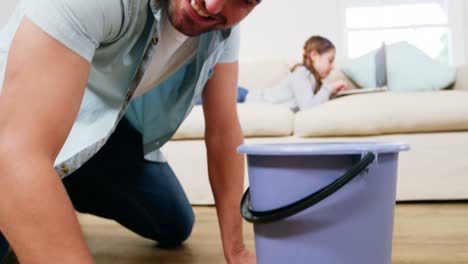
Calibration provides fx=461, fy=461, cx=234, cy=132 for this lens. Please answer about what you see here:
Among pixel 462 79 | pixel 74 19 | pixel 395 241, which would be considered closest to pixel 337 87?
pixel 462 79

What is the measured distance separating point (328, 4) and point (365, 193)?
2.91 meters

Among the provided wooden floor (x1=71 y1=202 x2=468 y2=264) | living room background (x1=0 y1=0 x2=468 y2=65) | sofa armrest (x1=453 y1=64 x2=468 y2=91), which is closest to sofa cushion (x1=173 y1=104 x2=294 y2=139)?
wooden floor (x1=71 y1=202 x2=468 y2=264)

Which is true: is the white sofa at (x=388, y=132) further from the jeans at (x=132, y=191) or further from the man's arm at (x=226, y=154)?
the man's arm at (x=226, y=154)

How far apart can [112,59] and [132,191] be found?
454 mm

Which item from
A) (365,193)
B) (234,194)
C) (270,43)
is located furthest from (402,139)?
(270,43)

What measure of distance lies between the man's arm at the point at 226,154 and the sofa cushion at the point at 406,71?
4.85ft

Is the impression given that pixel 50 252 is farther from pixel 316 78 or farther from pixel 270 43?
pixel 270 43

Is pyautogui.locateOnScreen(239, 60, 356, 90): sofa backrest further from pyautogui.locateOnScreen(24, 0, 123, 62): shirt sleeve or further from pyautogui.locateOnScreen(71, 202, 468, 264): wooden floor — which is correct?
pyautogui.locateOnScreen(24, 0, 123, 62): shirt sleeve

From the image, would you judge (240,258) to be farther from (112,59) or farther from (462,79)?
(462,79)

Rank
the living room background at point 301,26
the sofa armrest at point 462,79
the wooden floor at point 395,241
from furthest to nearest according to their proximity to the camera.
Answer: the living room background at point 301,26 → the sofa armrest at point 462,79 → the wooden floor at point 395,241

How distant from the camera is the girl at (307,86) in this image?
86.7 inches

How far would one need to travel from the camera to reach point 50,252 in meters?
0.53

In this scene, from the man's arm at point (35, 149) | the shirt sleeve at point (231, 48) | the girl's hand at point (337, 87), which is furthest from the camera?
the girl's hand at point (337, 87)

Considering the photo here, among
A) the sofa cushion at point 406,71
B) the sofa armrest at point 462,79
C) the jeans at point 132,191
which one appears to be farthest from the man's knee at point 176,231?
the sofa armrest at point 462,79
